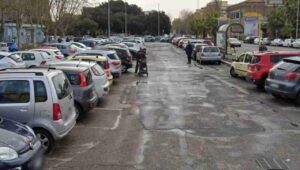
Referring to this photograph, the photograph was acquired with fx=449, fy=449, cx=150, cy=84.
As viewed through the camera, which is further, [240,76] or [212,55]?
[212,55]

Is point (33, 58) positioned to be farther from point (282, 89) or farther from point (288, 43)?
point (288, 43)

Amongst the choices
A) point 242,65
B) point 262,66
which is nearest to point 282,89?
point 262,66

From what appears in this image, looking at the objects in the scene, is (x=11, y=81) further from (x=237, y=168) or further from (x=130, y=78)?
(x=130, y=78)

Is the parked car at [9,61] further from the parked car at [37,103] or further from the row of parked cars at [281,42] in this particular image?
the row of parked cars at [281,42]

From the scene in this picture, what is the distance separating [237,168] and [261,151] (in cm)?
130

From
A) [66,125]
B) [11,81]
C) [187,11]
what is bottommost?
[66,125]

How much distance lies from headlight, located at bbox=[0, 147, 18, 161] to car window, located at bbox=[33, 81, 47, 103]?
8.80ft

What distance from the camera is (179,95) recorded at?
16734 mm

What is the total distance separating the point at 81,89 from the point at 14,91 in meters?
2.82

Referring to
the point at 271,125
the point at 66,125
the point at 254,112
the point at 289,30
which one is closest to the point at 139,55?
the point at 254,112

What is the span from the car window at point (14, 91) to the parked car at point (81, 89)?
2695 mm

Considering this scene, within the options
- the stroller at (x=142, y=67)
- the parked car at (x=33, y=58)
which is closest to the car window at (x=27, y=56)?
the parked car at (x=33, y=58)

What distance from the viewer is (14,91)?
8742 millimetres

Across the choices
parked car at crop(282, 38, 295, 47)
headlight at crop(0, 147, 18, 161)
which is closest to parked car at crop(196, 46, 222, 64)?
headlight at crop(0, 147, 18, 161)
